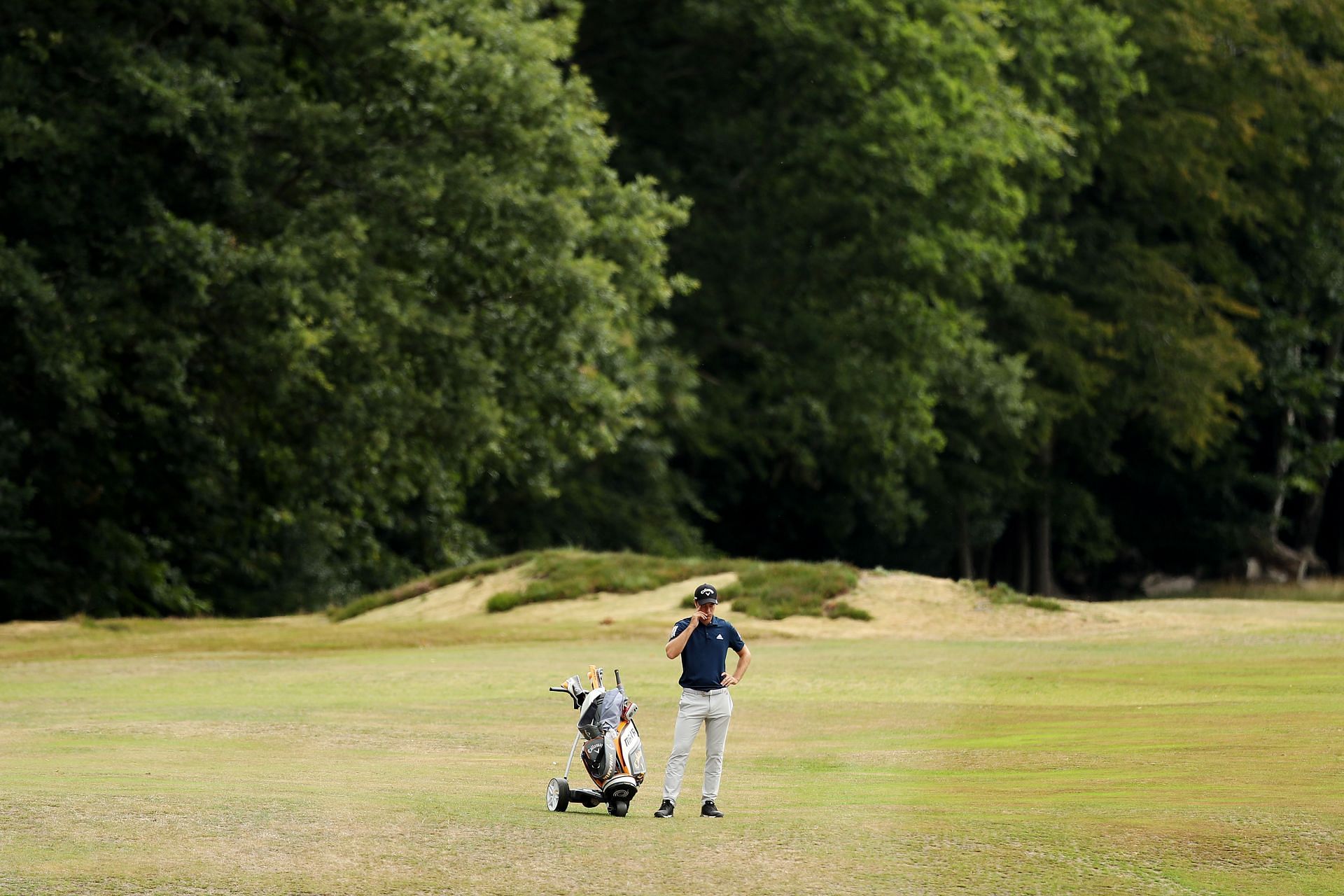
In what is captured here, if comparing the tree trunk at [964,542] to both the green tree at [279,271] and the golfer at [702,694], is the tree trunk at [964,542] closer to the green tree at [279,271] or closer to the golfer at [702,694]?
the green tree at [279,271]

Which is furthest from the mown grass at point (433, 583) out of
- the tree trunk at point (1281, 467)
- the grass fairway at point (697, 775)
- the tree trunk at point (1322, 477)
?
the tree trunk at point (1322, 477)

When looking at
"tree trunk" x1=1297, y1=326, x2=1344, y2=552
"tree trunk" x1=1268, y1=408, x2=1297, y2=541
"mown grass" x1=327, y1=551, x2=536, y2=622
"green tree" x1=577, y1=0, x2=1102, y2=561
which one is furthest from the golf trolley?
"tree trunk" x1=1297, y1=326, x2=1344, y2=552

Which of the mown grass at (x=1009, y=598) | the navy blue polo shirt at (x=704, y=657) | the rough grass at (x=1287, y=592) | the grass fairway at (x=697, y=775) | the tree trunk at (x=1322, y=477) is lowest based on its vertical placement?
the grass fairway at (x=697, y=775)

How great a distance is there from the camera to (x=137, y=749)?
15367 mm

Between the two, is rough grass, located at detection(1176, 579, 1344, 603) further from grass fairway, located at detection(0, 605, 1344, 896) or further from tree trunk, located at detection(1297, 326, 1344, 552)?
grass fairway, located at detection(0, 605, 1344, 896)

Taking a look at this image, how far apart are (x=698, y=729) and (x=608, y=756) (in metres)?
0.57

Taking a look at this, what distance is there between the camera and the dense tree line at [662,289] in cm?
3075

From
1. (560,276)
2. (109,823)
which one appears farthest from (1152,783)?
(560,276)

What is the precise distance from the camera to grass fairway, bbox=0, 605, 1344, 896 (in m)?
9.85

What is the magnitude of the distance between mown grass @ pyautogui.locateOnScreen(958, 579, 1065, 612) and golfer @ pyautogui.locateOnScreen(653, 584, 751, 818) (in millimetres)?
18717

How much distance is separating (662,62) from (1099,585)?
23924mm

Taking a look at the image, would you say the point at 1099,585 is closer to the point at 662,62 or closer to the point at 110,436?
the point at 662,62

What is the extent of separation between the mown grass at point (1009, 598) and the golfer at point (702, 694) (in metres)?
18.7

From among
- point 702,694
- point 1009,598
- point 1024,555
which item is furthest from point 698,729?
point 1024,555
